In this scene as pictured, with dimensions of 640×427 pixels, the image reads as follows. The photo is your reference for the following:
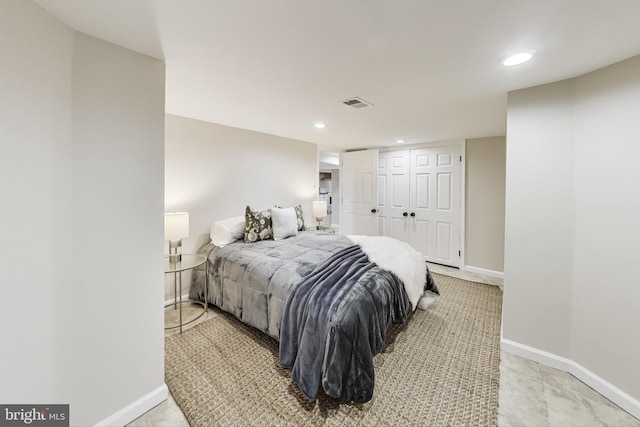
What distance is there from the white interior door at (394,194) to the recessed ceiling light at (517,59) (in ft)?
10.1

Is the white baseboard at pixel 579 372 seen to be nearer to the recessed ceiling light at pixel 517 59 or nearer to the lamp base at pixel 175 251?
the recessed ceiling light at pixel 517 59

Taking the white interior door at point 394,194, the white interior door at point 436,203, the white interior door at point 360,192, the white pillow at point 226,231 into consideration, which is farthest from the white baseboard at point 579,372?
the white interior door at point 360,192

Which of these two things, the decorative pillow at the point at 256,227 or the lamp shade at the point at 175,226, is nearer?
the lamp shade at the point at 175,226

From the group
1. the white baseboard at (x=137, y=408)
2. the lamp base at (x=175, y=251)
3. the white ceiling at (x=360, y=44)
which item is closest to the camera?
the white ceiling at (x=360, y=44)

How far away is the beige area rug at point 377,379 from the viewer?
1.47 meters

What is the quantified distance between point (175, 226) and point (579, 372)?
3397 millimetres

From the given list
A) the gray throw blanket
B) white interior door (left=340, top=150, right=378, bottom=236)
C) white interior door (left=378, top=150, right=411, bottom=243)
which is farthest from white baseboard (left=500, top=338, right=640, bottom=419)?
white interior door (left=340, top=150, right=378, bottom=236)

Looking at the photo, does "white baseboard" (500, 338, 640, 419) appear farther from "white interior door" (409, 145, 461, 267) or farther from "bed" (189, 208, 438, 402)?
"white interior door" (409, 145, 461, 267)

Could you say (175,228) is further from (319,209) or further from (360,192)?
(360,192)

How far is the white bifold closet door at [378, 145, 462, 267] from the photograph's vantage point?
14.0ft

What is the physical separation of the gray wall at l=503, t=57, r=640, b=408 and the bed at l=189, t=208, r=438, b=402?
922 millimetres

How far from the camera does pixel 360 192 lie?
5062 millimetres

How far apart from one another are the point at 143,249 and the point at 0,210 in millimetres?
611

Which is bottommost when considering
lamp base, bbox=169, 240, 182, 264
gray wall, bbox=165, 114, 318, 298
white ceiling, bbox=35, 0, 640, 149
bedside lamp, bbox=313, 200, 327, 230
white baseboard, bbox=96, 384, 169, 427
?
white baseboard, bbox=96, 384, 169, 427
